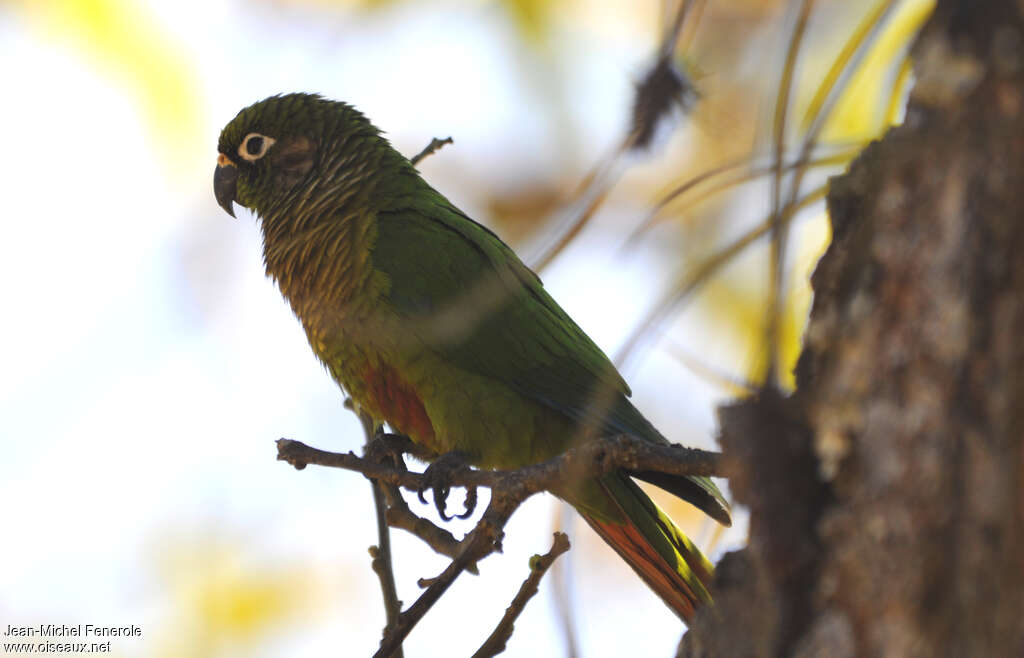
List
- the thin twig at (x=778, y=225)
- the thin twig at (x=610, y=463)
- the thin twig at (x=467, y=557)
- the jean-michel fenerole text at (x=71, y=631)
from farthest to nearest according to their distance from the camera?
the jean-michel fenerole text at (x=71, y=631) < the thin twig at (x=610, y=463) < the thin twig at (x=467, y=557) < the thin twig at (x=778, y=225)

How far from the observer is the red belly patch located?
3211 mm

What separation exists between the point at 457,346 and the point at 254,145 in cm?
153

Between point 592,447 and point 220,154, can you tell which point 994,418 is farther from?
point 220,154

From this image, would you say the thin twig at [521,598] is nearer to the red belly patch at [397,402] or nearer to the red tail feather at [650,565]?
the red tail feather at [650,565]

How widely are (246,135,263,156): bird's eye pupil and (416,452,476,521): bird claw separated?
5.45ft

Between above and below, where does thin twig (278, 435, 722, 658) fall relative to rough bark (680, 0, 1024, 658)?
above

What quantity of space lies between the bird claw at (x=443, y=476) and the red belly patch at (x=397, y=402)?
13 cm

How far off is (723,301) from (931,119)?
6.62ft

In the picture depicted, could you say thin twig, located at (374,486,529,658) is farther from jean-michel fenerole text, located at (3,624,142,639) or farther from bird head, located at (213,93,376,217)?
jean-michel fenerole text, located at (3,624,142,639)

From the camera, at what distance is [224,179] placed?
13.6 feet

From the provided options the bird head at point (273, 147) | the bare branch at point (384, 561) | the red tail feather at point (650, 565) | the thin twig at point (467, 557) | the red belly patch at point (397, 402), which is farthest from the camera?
the bird head at point (273, 147)

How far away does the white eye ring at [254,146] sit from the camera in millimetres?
4062

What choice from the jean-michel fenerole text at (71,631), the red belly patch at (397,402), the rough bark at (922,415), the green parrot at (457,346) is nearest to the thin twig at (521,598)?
the green parrot at (457,346)

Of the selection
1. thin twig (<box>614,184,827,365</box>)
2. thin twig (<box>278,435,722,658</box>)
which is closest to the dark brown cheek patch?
thin twig (<box>278,435,722,658</box>)
